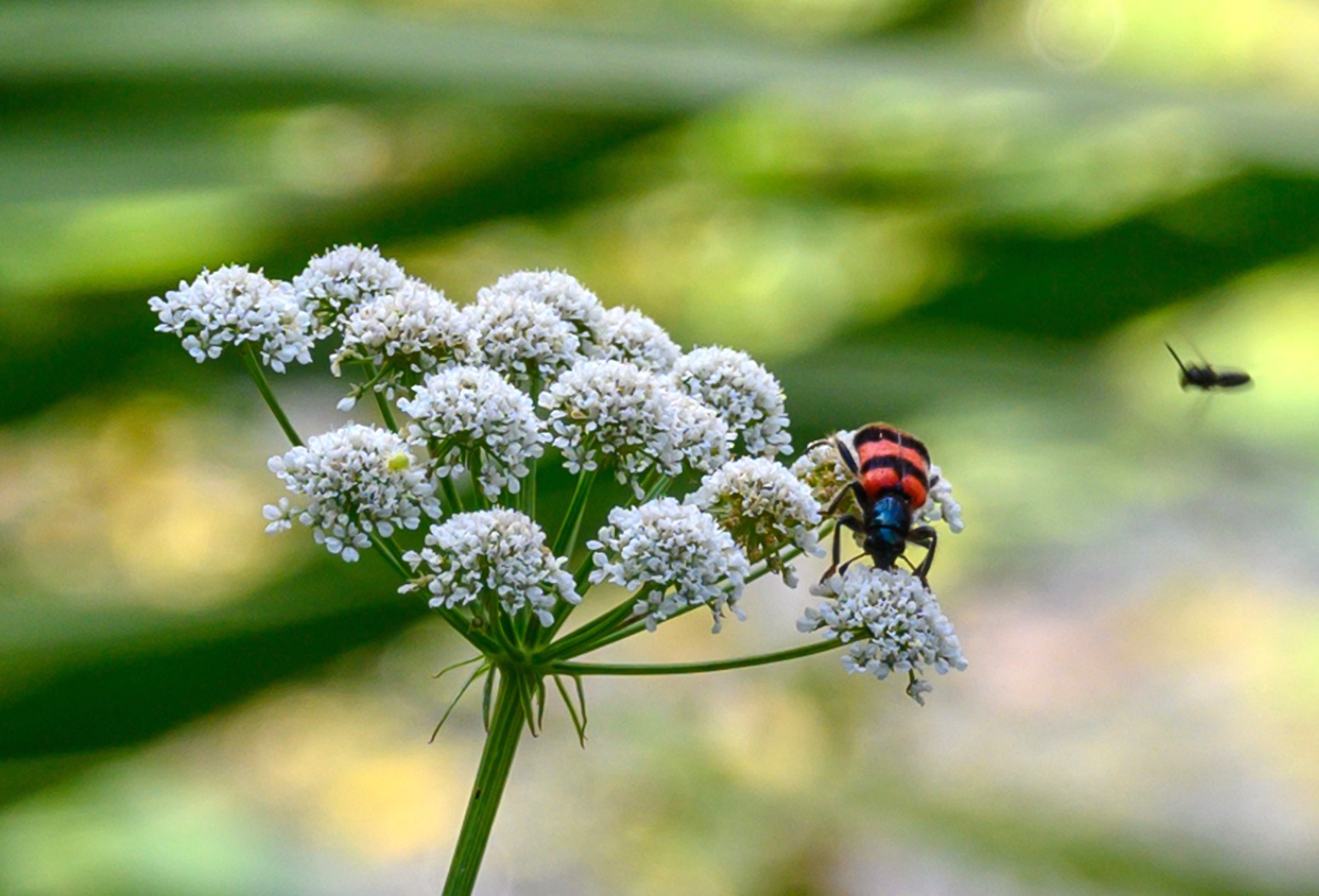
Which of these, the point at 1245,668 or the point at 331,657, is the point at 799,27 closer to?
the point at 1245,668

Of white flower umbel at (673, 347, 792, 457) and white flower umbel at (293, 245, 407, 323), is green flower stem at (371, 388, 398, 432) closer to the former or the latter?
white flower umbel at (293, 245, 407, 323)

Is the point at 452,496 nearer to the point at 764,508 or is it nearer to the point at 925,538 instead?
the point at 764,508

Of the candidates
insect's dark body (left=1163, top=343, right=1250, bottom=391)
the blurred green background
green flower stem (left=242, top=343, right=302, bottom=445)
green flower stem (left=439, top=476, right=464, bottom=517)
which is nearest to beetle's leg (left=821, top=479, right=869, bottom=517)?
green flower stem (left=439, top=476, right=464, bottom=517)

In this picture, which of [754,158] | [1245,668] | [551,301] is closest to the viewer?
[551,301]

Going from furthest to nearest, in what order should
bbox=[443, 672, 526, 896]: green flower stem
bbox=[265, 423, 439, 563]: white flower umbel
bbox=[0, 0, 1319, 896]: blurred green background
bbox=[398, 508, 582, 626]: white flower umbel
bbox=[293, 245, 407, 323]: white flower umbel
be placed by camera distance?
bbox=[0, 0, 1319, 896]: blurred green background < bbox=[293, 245, 407, 323]: white flower umbel < bbox=[265, 423, 439, 563]: white flower umbel < bbox=[398, 508, 582, 626]: white flower umbel < bbox=[443, 672, 526, 896]: green flower stem

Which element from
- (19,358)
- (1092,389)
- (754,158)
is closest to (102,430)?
(19,358)

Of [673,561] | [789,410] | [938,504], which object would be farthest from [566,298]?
[789,410]
